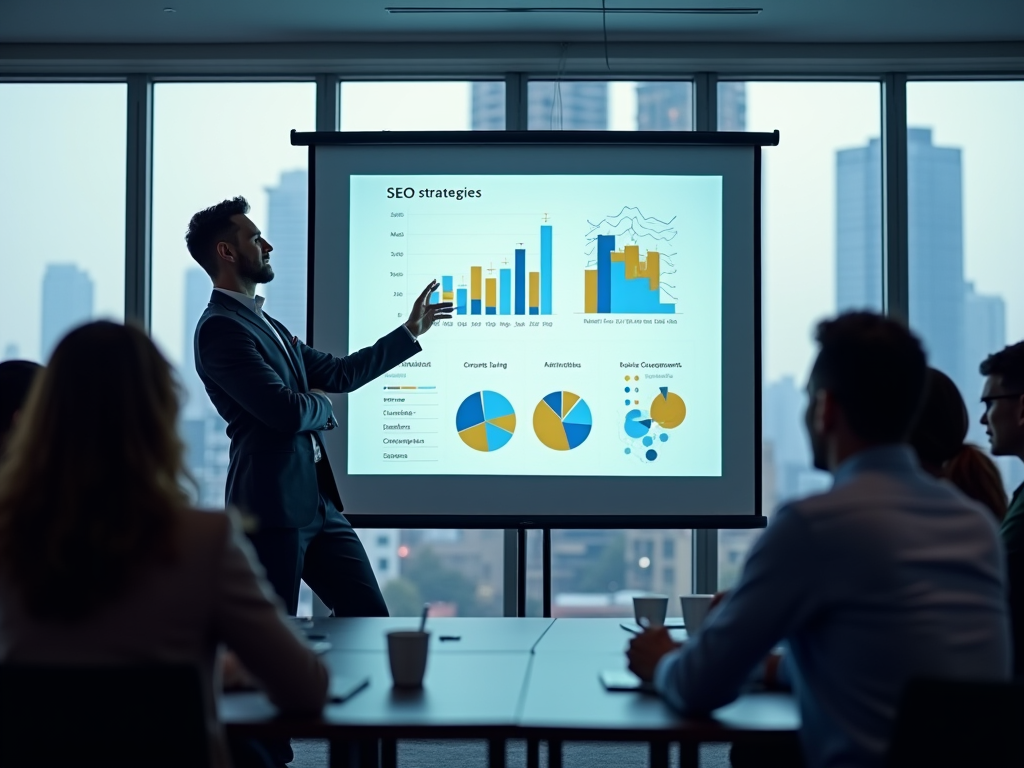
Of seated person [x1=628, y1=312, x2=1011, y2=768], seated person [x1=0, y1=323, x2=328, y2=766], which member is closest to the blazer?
seated person [x1=0, y1=323, x2=328, y2=766]

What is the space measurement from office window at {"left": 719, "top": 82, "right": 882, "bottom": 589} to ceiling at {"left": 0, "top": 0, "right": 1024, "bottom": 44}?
1.12 ft

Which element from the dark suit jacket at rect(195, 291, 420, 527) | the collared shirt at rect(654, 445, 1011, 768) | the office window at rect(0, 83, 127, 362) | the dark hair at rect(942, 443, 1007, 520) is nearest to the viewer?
the collared shirt at rect(654, 445, 1011, 768)

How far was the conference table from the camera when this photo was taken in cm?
160

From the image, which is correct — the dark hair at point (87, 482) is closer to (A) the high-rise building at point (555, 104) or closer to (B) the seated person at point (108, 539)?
(B) the seated person at point (108, 539)

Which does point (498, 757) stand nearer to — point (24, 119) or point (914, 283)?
point (914, 283)

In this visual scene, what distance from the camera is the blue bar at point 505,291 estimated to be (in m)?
4.36

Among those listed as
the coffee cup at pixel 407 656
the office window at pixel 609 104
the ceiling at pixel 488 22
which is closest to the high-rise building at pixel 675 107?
the office window at pixel 609 104

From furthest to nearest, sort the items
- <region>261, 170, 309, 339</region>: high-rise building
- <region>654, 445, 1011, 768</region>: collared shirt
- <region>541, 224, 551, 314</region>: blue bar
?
<region>261, 170, 309, 339</region>: high-rise building → <region>541, 224, 551, 314</region>: blue bar → <region>654, 445, 1011, 768</region>: collared shirt

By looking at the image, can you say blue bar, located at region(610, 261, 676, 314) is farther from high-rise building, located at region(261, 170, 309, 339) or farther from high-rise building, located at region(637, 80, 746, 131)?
high-rise building, located at region(261, 170, 309, 339)

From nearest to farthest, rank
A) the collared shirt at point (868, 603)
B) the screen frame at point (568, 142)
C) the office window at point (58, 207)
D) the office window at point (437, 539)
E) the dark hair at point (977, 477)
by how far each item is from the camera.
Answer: the collared shirt at point (868, 603) → the dark hair at point (977, 477) → the screen frame at point (568, 142) → the office window at point (437, 539) → the office window at point (58, 207)

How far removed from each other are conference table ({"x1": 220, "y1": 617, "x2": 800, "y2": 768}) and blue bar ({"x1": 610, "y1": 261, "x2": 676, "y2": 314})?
210cm

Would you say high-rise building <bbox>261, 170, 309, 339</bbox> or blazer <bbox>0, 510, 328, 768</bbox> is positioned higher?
high-rise building <bbox>261, 170, 309, 339</bbox>

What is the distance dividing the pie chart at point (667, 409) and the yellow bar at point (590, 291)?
0.44 metres

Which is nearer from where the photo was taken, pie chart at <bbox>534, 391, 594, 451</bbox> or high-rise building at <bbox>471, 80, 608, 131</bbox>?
pie chart at <bbox>534, 391, 594, 451</bbox>
